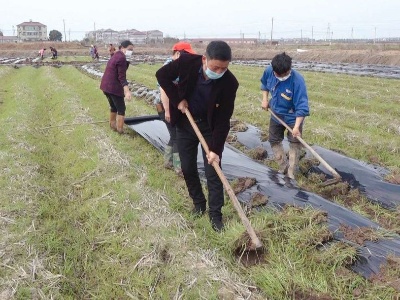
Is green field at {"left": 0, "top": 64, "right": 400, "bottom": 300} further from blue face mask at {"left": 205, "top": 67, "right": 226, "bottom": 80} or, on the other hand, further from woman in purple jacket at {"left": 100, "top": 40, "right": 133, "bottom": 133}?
blue face mask at {"left": 205, "top": 67, "right": 226, "bottom": 80}

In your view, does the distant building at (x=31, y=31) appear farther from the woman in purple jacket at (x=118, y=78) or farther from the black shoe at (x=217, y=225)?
the black shoe at (x=217, y=225)

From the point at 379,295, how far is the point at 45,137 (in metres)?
6.37

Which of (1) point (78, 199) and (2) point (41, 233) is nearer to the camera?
(2) point (41, 233)

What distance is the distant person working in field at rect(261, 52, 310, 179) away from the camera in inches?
185

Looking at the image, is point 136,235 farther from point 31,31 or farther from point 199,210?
point 31,31

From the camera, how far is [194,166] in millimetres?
4004

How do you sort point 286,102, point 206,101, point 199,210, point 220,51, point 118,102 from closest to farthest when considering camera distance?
point 220,51, point 206,101, point 199,210, point 286,102, point 118,102

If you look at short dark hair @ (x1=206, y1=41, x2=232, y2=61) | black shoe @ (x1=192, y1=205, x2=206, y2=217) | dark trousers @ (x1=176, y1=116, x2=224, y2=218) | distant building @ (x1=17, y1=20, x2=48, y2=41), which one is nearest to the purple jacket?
dark trousers @ (x1=176, y1=116, x2=224, y2=218)

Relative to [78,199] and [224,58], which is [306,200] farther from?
[78,199]

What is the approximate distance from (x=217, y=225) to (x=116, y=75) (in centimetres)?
410

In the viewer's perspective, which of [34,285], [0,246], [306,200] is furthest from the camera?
[306,200]

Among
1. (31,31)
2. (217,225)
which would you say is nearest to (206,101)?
(217,225)

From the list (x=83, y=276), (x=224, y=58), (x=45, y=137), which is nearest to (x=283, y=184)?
(x=224, y=58)

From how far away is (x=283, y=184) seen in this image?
4402 mm
